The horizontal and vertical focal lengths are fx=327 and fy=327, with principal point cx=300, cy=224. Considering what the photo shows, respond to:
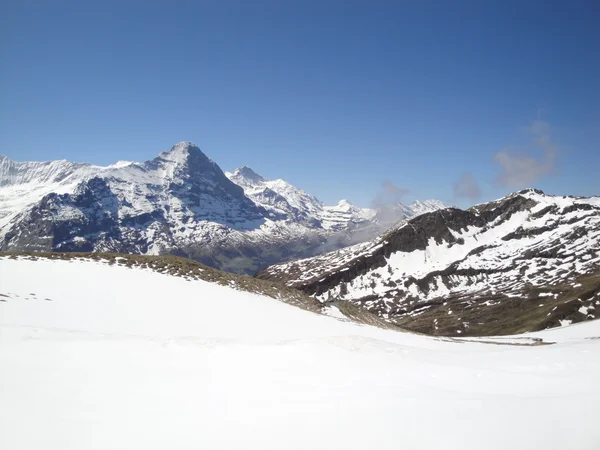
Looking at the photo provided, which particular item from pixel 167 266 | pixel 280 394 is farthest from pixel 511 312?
pixel 280 394

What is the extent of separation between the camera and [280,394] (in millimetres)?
6637

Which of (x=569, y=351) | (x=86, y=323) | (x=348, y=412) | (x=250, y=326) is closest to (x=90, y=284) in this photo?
(x=86, y=323)

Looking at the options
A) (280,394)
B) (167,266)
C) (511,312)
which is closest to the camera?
(280,394)

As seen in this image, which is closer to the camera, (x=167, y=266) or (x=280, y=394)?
(x=280, y=394)

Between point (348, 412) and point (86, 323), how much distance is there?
1150 cm

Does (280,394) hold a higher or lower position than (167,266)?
lower

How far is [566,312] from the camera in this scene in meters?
100

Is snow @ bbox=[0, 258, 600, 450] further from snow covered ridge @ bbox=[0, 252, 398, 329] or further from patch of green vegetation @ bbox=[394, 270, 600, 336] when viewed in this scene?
patch of green vegetation @ bbox=[394, 270, 600, 336]

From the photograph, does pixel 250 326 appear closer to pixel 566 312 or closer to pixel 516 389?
pixel 516 389

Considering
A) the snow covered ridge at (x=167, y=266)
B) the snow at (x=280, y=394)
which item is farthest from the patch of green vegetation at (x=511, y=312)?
the snow at (x=280, y=394)

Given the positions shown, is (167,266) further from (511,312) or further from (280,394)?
(511,312)

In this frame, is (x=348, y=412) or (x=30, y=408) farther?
A: (x=348, y=412)

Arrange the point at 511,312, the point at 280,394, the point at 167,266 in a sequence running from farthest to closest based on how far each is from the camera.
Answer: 1. the point at 511,312
2. the point at 167,266
3. the point at 280,394

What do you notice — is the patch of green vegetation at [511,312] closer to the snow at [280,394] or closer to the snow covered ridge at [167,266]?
the snow covered ridge at [167,266]
